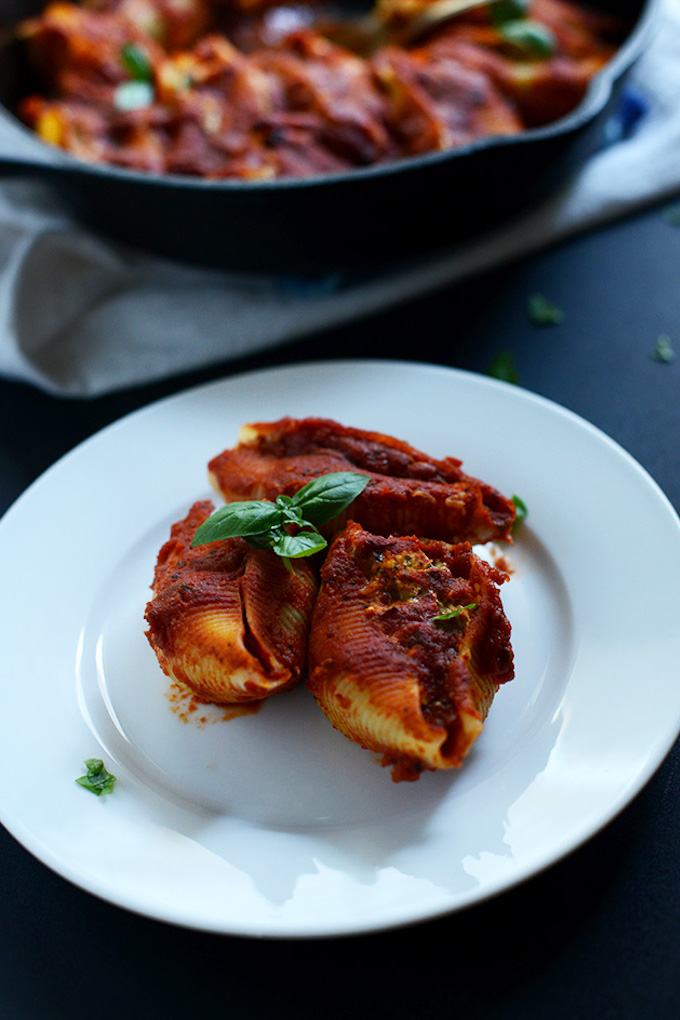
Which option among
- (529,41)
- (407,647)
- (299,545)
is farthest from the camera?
(529,41)

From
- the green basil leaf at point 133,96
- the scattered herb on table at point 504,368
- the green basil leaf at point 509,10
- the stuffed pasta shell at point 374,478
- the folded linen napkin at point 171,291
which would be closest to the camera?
the stuffed pasta shell at point 374,478

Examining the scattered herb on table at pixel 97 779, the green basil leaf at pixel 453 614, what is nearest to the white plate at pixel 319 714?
the scattered herb on table at pixel 97 779

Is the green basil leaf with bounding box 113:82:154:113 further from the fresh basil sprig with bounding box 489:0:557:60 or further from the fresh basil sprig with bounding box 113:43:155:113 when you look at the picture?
the fresh basil sprig with bounding box 489:0:557:60

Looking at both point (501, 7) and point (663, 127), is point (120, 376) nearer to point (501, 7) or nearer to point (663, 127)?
point (501, 7)

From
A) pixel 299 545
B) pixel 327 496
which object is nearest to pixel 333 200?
pixel 327 496

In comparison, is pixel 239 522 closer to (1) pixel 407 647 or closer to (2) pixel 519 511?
(1) pixel 407 647

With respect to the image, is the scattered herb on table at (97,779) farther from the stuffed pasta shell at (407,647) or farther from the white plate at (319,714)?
the stuffed pasta shell at (407,647)
